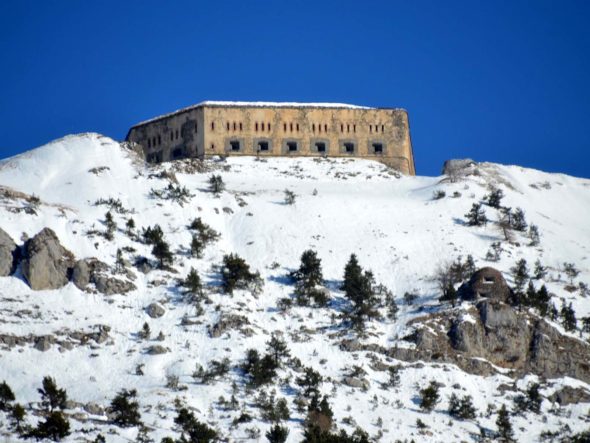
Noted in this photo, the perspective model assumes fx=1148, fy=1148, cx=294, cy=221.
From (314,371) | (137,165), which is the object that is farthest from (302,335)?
(137,165)

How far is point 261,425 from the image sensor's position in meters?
54.2

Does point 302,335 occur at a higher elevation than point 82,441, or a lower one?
higher

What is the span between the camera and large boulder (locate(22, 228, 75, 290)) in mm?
63688

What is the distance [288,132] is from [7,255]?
3619 centimetres

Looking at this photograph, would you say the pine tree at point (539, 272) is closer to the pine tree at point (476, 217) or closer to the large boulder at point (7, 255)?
the pine tree at point (476, 217)

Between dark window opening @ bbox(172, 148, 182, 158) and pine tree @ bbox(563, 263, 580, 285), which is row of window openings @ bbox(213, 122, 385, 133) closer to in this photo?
dark window opening @ bbox(172, 148, 182, 158)

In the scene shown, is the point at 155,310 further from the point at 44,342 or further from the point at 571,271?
the point at 571,271

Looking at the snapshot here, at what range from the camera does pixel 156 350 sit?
59.7 meters

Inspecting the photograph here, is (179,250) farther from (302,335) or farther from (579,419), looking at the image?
(579,419)

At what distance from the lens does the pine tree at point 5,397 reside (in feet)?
168

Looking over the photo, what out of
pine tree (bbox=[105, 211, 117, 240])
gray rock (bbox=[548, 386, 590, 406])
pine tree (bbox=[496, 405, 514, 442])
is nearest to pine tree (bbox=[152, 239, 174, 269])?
pine tree (bbox=[105, 211, 117, 240])

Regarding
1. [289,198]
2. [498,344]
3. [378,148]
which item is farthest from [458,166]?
[498,344]

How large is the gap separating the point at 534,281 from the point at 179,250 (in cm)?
2182

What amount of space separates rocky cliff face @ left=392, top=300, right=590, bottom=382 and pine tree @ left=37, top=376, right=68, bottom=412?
1901cm
